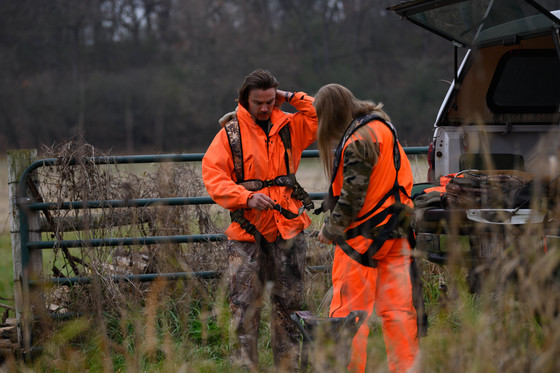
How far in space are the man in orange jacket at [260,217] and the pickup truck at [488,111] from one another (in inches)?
33.8

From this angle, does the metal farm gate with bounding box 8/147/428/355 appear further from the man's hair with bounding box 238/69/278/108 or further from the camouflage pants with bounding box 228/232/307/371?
the man's hair with bounding box 238/69/278/108

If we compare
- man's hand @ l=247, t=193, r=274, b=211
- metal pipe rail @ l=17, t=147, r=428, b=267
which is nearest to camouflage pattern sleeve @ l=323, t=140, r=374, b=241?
man's hand @ l=247, t=193, r=274, b=211

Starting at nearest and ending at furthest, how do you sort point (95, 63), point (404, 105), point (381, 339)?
point (381, 339), point (95, 63), point (404, 105)

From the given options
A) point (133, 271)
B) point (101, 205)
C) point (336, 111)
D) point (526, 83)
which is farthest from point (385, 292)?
point (526, 83)

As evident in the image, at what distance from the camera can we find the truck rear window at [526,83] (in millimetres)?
5707

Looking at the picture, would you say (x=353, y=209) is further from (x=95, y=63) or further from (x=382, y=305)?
(x=95, y=63)

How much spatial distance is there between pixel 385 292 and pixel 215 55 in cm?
3901

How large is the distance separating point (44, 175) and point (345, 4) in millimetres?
41671

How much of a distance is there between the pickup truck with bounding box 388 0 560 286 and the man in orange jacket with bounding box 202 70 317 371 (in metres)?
0.86

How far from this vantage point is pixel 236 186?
13.5ft

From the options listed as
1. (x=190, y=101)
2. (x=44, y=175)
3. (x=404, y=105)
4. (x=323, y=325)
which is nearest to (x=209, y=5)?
(x=190, y=101)

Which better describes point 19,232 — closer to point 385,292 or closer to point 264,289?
point 264,289

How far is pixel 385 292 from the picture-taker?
3.72m

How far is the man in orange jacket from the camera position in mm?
4242
